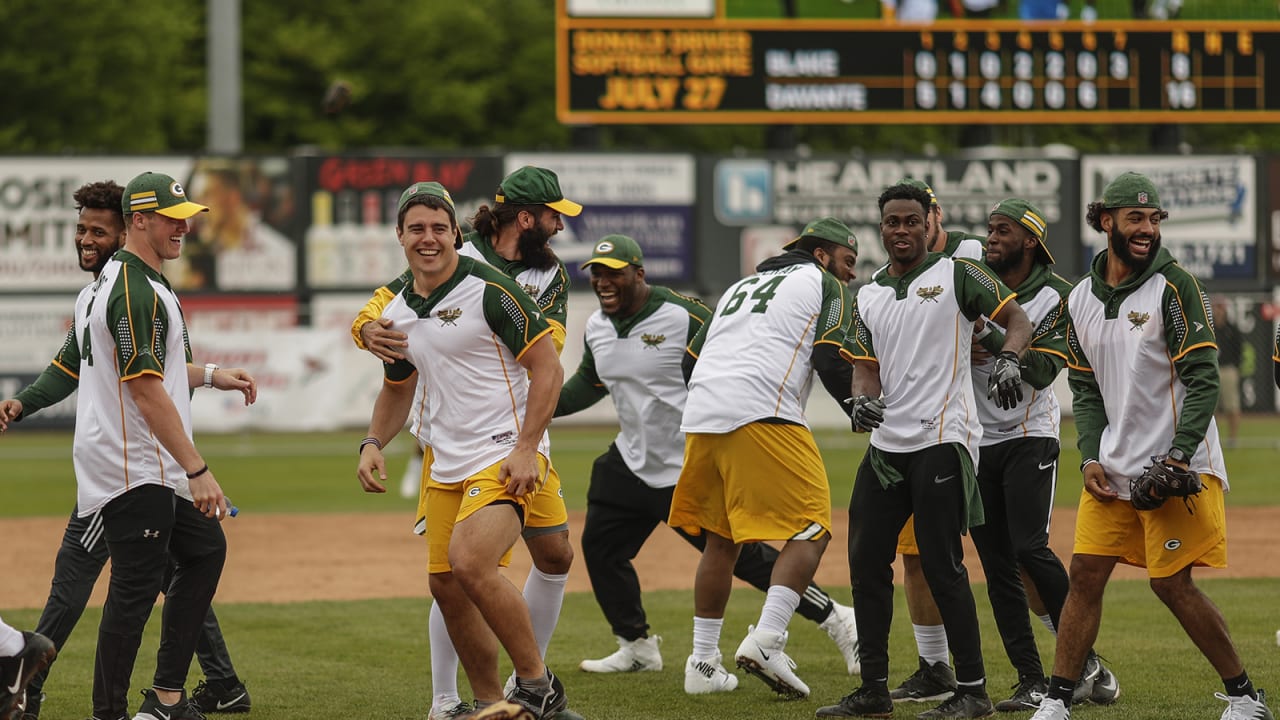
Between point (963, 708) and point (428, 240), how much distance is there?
3082mm

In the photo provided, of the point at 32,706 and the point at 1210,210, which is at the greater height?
the point at 1210,210

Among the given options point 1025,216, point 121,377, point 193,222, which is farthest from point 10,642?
point 193,222

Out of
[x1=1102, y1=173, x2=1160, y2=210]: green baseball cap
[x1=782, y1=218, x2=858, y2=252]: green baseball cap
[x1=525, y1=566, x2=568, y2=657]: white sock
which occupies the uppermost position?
[x1=1102, y1=173, x2=1160, y2=210]: green baseball cap

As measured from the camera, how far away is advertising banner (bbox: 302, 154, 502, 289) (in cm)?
2841

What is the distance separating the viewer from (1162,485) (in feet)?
21.1

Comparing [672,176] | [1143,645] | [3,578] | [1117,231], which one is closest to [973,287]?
[1117,231]

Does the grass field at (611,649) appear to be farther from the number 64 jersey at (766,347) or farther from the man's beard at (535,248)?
the man's beard at (535,248)

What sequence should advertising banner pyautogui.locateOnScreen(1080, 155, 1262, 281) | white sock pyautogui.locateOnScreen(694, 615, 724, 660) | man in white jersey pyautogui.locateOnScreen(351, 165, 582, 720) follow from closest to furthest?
man in white jersey pyautogui.locateOnScreen(351, 165, 582, 720), white sock pyautogui.locateOnScreen(694, 615, 724, 660), advertising banner pyautogui.locateOnScreen(1080, 155, 1262, 281)

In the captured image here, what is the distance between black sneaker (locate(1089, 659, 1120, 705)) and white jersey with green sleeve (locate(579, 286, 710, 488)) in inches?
92.0

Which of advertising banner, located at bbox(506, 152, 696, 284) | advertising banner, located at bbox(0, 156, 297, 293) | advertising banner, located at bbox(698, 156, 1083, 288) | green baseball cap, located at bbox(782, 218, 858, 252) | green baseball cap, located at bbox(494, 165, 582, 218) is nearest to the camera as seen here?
green baseball cap, located at bbox(494, 165, 582, 218)

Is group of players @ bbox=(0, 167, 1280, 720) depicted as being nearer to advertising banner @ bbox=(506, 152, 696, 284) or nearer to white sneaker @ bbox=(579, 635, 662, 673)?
white sneaker @ bbox=(579, 635, 662, 673)

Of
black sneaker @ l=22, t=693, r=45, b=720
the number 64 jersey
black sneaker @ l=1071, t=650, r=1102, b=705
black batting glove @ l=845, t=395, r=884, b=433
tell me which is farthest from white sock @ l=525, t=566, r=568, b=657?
black sneaker @ l=1071, t=650, r=1102, b=705

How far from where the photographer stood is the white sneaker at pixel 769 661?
740cm

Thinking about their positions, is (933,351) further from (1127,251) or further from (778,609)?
(778,609)
